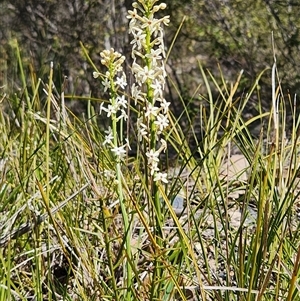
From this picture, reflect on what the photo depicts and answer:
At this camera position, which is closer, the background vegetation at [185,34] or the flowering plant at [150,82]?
the flowering plant at [150,82]

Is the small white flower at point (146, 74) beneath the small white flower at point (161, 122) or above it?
above

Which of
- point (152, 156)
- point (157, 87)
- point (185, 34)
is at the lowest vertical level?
point (185, 34)

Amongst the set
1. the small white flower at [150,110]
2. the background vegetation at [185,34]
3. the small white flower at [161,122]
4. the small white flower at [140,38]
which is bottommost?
the background vegetation at [185,34]

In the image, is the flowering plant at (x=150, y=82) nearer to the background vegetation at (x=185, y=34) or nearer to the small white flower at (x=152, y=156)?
the small white flower at (x=152, y=156)

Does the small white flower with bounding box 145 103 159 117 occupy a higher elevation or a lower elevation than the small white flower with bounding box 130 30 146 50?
lower

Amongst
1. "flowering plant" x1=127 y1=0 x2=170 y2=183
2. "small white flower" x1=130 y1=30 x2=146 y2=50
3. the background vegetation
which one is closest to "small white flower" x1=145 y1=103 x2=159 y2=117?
"flowering plant" x1=127 y1=0 x2=170 y2=183

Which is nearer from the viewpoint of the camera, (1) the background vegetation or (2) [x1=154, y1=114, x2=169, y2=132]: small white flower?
(2) [x1=154, y1=114, x2=169, y2=132]: small white flower

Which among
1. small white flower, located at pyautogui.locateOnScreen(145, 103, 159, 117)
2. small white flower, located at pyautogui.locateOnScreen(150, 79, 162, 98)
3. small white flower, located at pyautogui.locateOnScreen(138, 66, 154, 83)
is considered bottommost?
small white flower, located at pyautogui.locateOnScreen(145, 103, 159, 117)

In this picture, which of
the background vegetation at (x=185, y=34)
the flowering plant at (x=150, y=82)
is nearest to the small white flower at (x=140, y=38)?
the flowering plant at (x=150, y=82)

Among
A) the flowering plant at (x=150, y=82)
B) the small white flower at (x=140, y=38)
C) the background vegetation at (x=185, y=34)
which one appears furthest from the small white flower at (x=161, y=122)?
the background vegetation at (x=185, y=34)

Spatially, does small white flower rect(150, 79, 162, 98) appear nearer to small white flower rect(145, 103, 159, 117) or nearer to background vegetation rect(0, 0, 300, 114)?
small white flower rect(145, 103, 159, 117)

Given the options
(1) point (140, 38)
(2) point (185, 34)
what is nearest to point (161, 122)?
(1) point (140, 38)

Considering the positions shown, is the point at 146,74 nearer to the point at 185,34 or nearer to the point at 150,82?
the point at 150,82

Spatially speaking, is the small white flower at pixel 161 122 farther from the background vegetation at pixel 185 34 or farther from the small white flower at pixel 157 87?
the background vegetation at pixel 185 34
